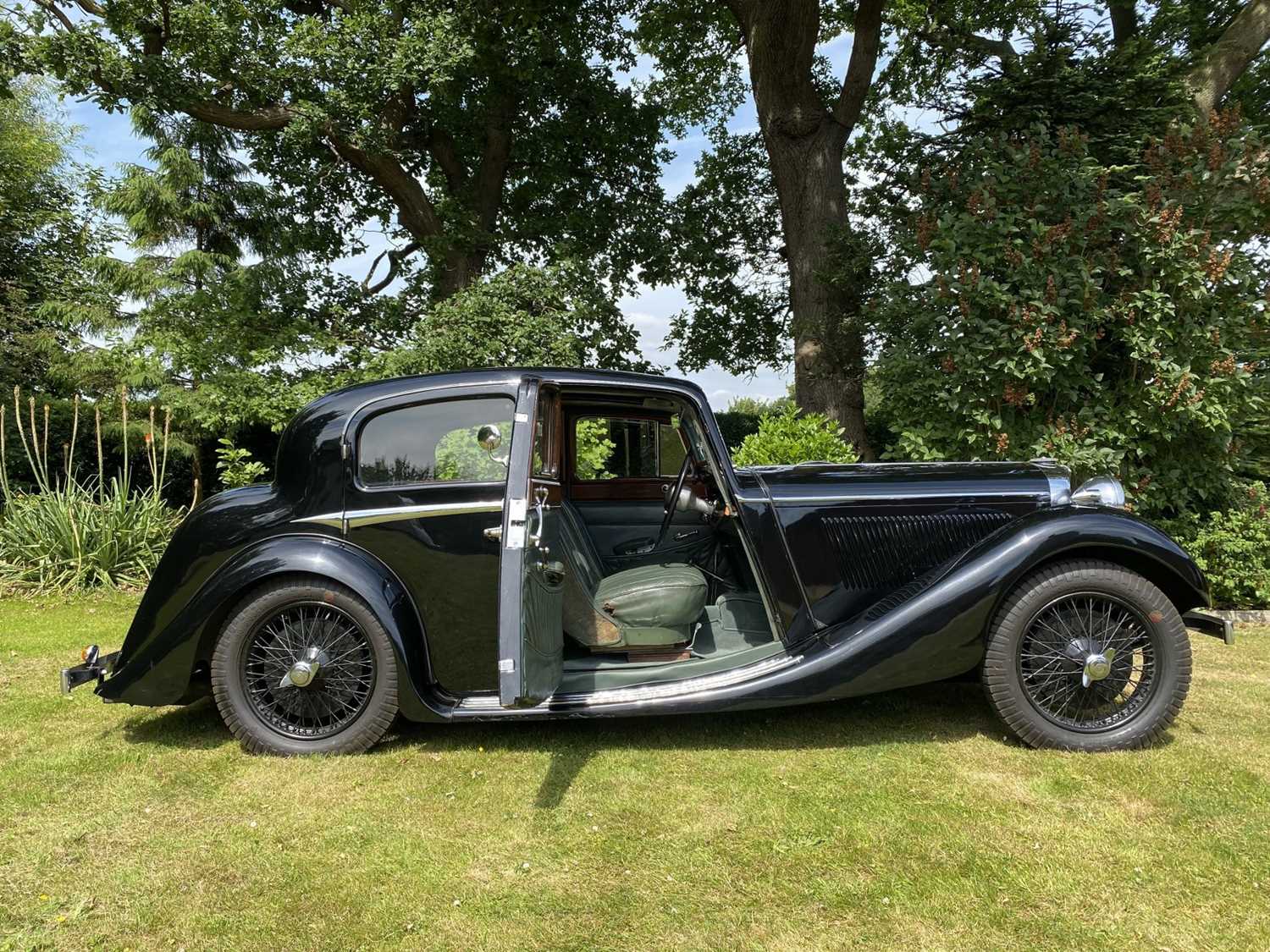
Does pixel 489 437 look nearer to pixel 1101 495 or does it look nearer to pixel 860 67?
pixel 1101 495

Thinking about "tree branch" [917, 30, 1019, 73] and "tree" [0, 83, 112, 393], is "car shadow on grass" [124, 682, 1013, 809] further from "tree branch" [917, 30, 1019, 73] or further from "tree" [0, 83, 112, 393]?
"tree" [0, 83, 112, 393]

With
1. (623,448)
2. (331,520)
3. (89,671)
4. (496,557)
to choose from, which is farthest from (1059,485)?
(89,671)

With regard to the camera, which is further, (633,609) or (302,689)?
(633,609)

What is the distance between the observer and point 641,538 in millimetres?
4684

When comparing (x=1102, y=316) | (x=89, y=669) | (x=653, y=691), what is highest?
Answer: (x=1102, y=316)

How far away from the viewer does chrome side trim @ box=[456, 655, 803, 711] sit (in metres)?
3.41

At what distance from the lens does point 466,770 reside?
3.39 m

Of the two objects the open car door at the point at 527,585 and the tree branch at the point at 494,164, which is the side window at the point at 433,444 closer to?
the open car door at the point at 527,585

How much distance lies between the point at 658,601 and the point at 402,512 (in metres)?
1.29

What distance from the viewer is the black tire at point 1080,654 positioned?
3412 millimetres

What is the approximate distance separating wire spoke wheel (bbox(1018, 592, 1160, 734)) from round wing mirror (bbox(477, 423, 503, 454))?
8.33 ft

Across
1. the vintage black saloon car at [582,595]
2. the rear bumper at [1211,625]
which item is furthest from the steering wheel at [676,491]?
the rear bumper at [1211,625]

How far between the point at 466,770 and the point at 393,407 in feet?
5.62

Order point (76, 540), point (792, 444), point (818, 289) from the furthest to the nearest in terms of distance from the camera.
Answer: point (818, 289) → point (76, 540) → point (792, 444)
